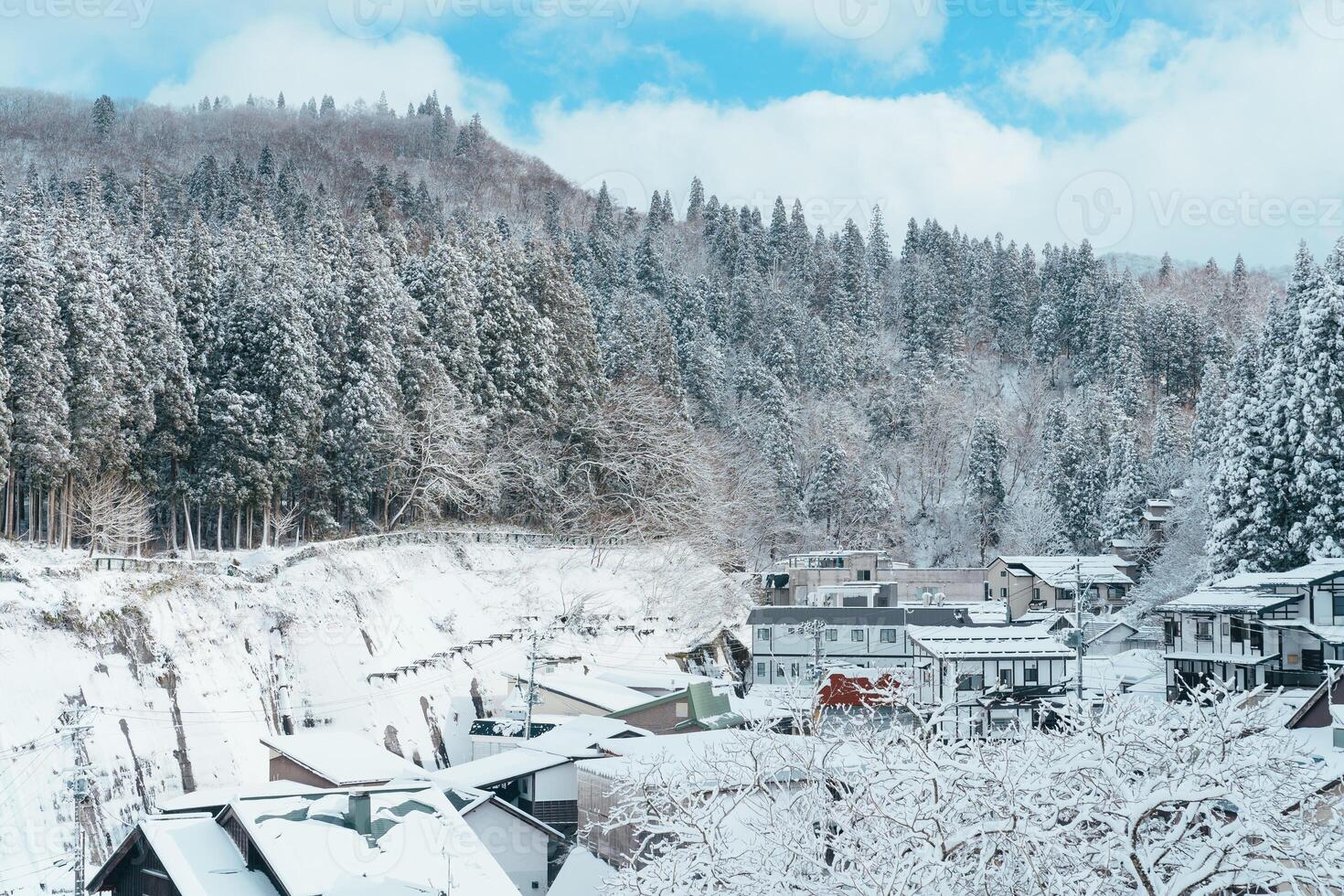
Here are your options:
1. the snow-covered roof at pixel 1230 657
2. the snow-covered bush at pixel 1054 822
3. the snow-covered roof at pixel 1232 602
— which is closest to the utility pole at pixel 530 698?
the snow-covered roof at pixel 1230 657

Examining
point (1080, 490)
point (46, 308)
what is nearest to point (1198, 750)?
point (46, 308)

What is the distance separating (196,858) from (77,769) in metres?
4.97

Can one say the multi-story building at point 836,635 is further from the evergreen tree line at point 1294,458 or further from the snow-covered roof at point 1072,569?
the evergreen tree line at point 1294,458

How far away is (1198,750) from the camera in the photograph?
7.28 metres

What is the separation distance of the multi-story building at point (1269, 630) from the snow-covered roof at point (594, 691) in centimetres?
1241

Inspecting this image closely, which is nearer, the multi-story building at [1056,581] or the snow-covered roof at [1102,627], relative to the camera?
the snow-covered roof at [1102,627]

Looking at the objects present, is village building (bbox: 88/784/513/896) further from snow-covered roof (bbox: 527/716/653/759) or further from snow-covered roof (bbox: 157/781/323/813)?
snow-covered roof (bbox: 527/716/653/759)

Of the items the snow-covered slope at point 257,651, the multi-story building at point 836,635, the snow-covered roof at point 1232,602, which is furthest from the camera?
the multi-story building at point 836,635

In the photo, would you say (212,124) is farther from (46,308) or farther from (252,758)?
(252,758)

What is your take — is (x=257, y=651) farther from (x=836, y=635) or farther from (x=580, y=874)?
(x=836, y=635)

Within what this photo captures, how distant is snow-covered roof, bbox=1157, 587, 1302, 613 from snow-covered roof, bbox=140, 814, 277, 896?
20374 mm

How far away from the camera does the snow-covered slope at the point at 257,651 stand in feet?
60.8

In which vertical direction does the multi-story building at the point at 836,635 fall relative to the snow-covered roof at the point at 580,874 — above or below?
above

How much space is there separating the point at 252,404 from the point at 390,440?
4.22 metres
